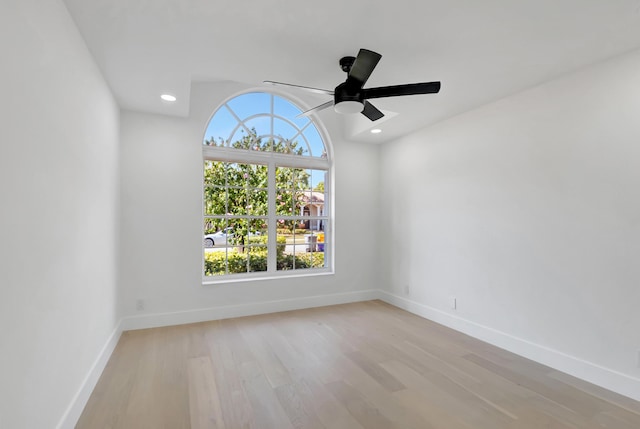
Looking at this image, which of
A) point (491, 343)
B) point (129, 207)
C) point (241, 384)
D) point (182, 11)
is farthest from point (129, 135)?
point (491, 343)

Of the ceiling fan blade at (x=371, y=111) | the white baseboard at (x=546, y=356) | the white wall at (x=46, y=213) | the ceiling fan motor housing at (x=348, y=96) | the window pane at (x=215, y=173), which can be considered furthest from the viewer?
the window pane at (x=215, y=173)

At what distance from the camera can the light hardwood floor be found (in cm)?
198

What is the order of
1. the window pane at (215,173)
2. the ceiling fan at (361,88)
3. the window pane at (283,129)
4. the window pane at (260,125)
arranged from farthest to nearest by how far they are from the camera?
the window pane at (283,129)
the window pane at (260,125)
the window pane at (215,173)
the ceiling fan at (361,88)

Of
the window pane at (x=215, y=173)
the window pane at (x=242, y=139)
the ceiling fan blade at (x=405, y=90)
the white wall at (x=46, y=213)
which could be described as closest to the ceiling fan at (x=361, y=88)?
the ceiling fan blade at (x=405, y=90)

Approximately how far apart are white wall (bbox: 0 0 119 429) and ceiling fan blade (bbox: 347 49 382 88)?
1736 millimetres

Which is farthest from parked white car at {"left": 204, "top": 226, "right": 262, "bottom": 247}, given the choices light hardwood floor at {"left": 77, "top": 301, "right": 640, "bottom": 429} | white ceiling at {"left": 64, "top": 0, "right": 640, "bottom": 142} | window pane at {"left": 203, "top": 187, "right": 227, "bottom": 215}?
white ceiling at {"left": 64, "top": 0, "right": 640, "bottom": 142}

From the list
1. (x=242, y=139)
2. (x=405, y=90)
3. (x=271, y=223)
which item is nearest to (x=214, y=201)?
(x=271, y=223)

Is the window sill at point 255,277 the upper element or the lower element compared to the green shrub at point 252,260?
lower

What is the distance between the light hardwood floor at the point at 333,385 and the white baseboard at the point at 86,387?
56 mm

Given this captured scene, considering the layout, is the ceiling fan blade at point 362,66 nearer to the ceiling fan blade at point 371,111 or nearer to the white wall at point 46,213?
the ceiling fan blade at point 371,111

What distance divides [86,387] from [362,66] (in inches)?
118

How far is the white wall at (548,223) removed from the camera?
7.63ft

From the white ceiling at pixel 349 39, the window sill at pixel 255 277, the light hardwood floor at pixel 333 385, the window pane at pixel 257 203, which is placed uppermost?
the white ceiling at pixel 349 39

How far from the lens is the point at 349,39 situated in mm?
2219
